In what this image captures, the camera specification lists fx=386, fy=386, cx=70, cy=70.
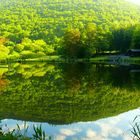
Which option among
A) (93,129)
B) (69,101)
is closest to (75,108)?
(69,101)

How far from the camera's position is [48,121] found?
2670 centimetres

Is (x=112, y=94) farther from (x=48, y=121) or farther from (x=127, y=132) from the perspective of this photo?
(x=127, y=132)

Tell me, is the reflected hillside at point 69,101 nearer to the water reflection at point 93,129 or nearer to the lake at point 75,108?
the lake at point 75,108

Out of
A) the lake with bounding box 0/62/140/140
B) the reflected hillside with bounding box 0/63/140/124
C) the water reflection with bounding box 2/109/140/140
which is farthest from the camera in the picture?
the reflected hillside with bounding box 0/63/140/124

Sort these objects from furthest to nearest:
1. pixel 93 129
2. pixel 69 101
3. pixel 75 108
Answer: pixel 69 101, pixel 75 108, pixel 93 129

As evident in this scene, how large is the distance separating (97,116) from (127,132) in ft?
19.4

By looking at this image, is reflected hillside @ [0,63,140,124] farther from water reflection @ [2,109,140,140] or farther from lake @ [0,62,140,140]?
water reflection @ [2,109,140,140]

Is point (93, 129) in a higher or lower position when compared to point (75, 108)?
lower

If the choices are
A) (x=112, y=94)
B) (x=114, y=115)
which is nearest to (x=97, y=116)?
(x=114, y=115)

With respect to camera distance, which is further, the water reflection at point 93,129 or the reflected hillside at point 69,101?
the reflected hillside at point 69,101

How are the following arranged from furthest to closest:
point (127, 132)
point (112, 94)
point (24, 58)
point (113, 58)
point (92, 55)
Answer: point (24, 58), point (92, 55), point (113, 58), point (112, 94), point (127, 132)

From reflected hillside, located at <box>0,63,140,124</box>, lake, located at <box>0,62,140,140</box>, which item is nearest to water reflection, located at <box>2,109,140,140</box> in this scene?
lake, located at <box>0,62,140,140</box>

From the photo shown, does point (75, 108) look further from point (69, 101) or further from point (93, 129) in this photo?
point (93, 129)

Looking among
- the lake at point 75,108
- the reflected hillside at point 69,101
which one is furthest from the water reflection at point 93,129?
the reflected hillside at point 69,101
